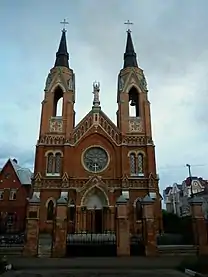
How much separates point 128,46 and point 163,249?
31.1 meters

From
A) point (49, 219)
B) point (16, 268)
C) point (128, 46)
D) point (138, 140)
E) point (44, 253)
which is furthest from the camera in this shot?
point (128, 46)

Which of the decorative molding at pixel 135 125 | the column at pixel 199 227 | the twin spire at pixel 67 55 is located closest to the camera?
the column at pixel 199 227

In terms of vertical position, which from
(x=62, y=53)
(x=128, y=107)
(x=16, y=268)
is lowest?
(x=16, y=268)

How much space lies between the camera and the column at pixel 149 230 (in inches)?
744

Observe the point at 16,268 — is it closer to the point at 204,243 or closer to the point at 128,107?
the point at 204,243

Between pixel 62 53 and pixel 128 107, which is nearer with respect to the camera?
pixel 128 107

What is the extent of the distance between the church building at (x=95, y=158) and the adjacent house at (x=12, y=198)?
30.8 feet

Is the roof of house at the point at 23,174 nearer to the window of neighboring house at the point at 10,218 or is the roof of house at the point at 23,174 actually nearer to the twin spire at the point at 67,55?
the window of neighboring house at the point at 10,218

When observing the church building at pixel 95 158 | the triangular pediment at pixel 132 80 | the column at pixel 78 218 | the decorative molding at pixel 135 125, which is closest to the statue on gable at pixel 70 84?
the church building at pixel 95 158

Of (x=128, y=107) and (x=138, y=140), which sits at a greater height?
(x=128, y=107)

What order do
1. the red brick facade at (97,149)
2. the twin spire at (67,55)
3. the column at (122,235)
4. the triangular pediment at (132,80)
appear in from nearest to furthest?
the column at (122,235) < the red brick facade at (97,149) < the triangular pediment at (132,80) < the twin spire at (67,55)

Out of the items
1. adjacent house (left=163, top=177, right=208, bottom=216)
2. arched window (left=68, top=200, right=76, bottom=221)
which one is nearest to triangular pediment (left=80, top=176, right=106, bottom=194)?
arched window (left=68, top=200, right=76, bottom=221)

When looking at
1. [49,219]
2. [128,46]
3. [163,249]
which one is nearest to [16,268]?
[163,249]

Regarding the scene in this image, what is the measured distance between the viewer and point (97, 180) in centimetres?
3169
